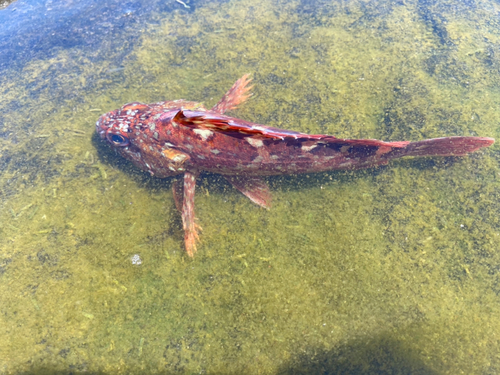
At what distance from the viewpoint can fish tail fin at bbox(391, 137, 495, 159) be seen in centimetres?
384

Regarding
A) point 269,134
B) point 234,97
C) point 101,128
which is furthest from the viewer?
point 234,97

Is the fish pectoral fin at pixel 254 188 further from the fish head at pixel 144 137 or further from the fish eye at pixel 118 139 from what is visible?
the fish eye at pixel 118 139

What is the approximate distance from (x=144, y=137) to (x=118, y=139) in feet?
1.66

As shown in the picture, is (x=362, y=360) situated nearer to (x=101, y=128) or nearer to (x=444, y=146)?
(x=444, y=146)

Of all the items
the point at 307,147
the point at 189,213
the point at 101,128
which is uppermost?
the point at 101,128

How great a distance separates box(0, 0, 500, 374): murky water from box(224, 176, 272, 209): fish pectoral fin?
15 centimetres

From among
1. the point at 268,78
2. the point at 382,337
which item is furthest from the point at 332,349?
the point at 268,78

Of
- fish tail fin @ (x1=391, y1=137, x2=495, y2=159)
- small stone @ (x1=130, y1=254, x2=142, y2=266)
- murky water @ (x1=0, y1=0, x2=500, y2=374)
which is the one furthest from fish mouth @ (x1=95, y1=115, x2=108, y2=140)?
fish tail fin @ (x1=391, y1=137, x2=495, y2=159)

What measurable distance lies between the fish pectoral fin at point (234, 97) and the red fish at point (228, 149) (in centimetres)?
72

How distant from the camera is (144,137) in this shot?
4344mm

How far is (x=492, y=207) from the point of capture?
151 inches

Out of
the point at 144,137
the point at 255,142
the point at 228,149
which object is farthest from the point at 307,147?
the point at 144,137

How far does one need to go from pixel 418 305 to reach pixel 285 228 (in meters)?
1.85

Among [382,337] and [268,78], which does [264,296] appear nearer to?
[382,337]
